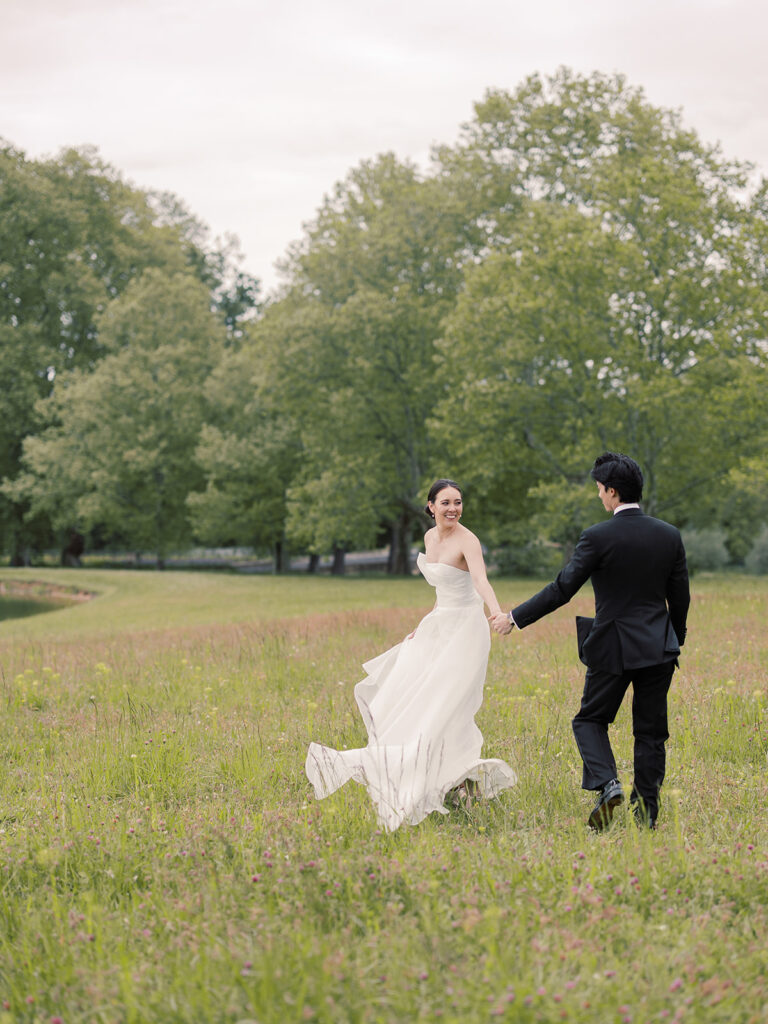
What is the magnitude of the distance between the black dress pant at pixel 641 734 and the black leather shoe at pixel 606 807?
105mm

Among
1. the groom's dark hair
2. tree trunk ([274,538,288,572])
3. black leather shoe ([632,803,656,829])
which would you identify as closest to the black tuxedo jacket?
the groom's dark hair

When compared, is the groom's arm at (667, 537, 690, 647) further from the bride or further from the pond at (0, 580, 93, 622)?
the pond at (0, 580, 93, 622)

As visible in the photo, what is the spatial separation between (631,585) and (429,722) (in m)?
1.65

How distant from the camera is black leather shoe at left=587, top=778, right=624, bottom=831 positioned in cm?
523

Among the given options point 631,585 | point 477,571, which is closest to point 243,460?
point 477,571

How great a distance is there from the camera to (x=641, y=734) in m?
5.49

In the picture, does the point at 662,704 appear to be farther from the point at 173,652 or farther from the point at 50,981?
the point at 173,652

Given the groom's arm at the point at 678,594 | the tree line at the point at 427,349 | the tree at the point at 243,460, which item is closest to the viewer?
the groom's arm at the point at 678,594

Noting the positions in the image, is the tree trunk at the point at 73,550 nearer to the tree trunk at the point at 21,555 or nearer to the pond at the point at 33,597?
the tree trunk at the point at 21,555

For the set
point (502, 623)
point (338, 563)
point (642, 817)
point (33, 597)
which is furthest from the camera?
point (338, 563)

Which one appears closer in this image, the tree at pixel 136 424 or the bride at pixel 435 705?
the bride at pixel 435 705

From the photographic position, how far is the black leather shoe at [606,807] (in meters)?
5.23

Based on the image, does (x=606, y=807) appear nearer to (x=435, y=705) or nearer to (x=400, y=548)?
(x=435, y=705)

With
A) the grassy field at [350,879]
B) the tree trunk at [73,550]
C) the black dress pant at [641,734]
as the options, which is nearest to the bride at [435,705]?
the grassy field at [350,879]
